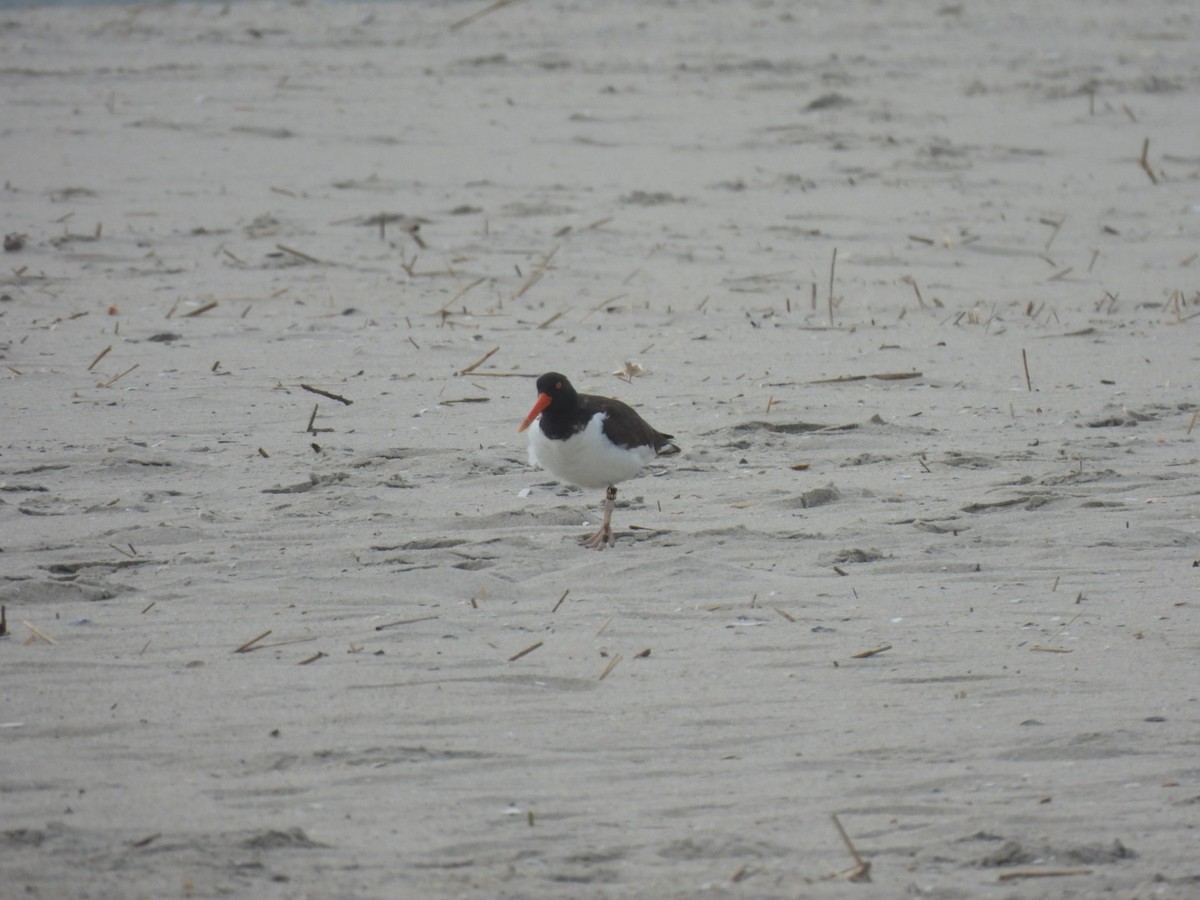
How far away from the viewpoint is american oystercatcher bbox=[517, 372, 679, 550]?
611 cm

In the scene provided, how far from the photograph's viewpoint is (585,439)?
6070 mm

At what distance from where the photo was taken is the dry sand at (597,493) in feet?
12.6

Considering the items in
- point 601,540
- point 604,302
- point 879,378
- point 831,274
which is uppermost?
point 831,274

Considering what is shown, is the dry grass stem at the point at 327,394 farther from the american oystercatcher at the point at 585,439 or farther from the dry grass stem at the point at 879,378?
the dry grass stem at the point at 879,378

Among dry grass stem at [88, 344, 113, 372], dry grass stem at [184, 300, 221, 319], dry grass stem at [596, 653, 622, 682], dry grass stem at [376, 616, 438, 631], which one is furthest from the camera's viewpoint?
dry grass stem at [184, 300, 221, 319]

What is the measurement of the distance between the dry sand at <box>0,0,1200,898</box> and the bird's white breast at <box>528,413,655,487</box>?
26cm

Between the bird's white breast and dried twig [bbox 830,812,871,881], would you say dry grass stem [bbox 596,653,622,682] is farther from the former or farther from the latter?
the bird's white breast

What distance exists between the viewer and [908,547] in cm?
584

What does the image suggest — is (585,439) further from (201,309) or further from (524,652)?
(201,309)

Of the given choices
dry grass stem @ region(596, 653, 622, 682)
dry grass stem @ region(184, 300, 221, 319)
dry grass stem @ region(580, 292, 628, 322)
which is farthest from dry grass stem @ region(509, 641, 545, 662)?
dry grass stem @ region(184, 300, 221, 319)

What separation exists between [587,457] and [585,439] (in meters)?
0.09

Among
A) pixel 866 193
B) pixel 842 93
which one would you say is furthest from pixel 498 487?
pixel 842 93

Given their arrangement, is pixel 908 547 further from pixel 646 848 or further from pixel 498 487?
pixel 646 848

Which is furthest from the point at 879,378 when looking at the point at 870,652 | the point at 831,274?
the point at 870,652
